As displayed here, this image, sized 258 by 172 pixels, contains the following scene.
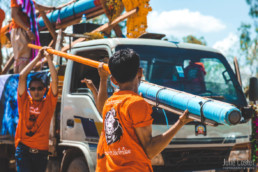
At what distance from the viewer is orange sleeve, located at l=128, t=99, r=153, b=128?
2158mm

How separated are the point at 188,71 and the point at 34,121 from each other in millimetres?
2017

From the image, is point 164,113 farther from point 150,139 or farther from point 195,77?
point 150,139

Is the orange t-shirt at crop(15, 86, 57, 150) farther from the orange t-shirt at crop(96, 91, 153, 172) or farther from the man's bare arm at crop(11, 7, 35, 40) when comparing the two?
the orange t-shirt at crop(96, 91, 153, 172)

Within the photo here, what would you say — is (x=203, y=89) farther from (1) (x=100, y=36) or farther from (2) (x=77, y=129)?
(1) (x=100, y=36)

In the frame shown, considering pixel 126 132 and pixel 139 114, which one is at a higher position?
pixel 139 114

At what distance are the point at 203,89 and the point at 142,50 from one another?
2.95 feet

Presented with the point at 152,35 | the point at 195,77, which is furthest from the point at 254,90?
the point at 152,35

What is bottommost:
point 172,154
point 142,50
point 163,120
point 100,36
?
point 172,154

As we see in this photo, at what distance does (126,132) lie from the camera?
223cm

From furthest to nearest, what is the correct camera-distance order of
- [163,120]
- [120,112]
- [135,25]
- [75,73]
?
[135,25] < [75,73] < [163,120] < [120,112]

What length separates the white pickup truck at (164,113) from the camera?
3.99 meters

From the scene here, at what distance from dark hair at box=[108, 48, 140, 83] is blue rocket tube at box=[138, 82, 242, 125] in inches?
17.8

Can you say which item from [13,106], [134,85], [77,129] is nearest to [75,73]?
[77,129]

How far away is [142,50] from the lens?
4457mm
